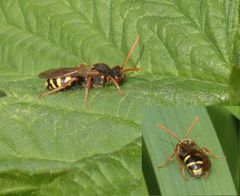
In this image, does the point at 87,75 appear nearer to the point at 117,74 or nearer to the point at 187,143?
the point at 117,74

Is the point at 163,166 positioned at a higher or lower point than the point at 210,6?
lower

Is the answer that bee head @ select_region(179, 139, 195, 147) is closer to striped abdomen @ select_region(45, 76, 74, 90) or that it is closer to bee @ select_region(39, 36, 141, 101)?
bee @ select_region(39, 36, 141, 101)

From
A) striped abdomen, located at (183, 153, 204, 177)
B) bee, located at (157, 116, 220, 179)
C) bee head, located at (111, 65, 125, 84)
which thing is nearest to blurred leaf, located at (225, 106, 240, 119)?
bee, located at (157, 116, 220, 179)

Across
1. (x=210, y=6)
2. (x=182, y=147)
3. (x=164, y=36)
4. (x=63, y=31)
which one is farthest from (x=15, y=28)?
(x=182, y=147)

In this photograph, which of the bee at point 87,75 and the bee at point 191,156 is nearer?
the bee at point 191,156

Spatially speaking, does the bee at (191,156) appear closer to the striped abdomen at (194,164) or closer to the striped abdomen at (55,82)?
the striped abdomen at (194,164)

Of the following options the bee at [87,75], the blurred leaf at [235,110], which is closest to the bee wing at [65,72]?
the bee at [87,75]

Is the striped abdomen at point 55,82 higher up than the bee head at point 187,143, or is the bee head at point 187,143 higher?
the striped abdomen at point 55,82

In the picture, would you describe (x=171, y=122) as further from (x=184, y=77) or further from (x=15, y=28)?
(x=15, y=28)
